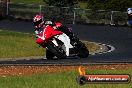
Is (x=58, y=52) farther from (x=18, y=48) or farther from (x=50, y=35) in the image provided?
(x=18, y=48)

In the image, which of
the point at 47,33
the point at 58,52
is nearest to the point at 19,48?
the point at 47,33

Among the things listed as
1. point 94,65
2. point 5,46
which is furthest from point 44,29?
point 5,46

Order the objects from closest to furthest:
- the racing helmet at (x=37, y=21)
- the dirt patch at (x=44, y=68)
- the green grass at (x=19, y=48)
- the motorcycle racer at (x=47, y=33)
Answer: the dirt patch at (x=44, y=68), the racing helmet at (x=37, y=21), the motorcycle racer at (x=47, y=33), the green grass at (x=19, y=48)

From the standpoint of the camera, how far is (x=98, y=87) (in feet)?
29.0

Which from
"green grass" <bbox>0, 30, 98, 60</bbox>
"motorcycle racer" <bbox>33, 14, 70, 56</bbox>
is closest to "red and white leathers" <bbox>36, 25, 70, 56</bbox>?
"motorcycle racer" <bbox>33, 14, 70, 56</bbox>

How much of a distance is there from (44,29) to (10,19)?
29.0m

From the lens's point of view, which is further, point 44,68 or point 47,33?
point 47,33

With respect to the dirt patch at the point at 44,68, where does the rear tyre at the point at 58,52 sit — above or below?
below

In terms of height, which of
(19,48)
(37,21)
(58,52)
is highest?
(37,21)

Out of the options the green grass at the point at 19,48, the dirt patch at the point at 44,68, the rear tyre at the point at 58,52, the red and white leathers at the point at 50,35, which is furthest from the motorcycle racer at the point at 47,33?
the dirt patch at the point at 44,68

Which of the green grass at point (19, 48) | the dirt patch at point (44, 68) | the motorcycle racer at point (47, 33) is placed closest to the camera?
the dirt patch at point (44, 68)

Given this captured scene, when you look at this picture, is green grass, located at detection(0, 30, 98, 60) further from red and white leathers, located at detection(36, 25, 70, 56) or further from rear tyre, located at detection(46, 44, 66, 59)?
rear tyre, located at detection(46, 44, 66, 59)

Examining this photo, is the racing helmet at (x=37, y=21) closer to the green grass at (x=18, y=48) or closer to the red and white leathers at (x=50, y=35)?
the red and white leathers at (x=50, y=35)

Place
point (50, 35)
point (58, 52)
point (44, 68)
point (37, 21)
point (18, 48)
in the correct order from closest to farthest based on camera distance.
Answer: point (44, 68), point (37, 21), point (58, 52), point (50, 35), point (18, 48)
